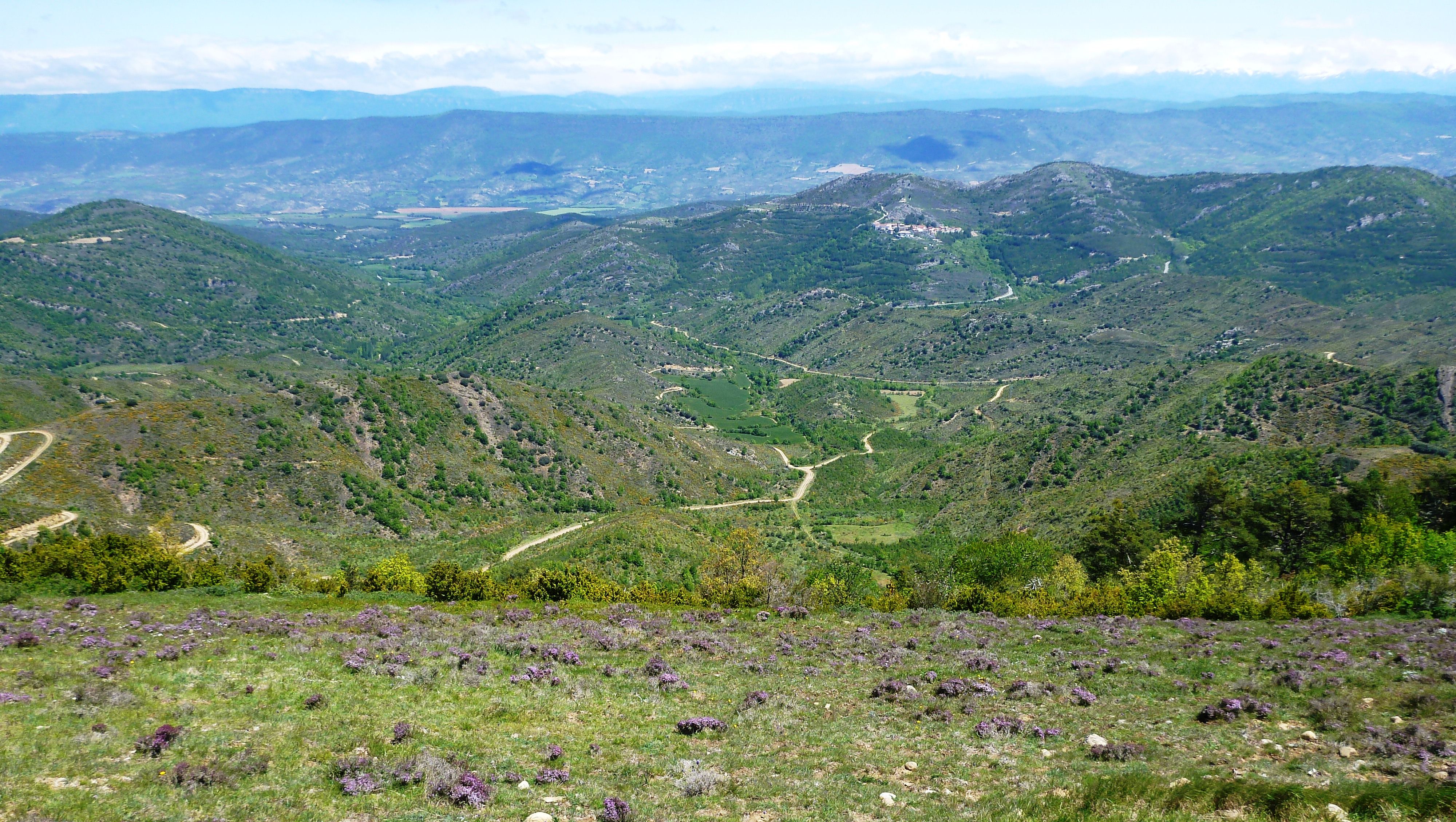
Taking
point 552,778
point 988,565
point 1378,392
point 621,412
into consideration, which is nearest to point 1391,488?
point 988,565

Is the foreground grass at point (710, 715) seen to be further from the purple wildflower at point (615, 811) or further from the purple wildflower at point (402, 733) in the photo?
the purple wildflower at point (402, 733)

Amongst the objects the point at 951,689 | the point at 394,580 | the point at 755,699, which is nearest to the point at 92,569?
the point at 394,580

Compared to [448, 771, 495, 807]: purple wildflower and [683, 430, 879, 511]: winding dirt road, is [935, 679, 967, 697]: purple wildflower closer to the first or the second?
[448, 771, 495, 807]: purple wildflower

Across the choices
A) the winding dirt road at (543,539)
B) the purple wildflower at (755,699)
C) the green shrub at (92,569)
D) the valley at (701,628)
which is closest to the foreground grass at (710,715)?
the valley at (701,628)

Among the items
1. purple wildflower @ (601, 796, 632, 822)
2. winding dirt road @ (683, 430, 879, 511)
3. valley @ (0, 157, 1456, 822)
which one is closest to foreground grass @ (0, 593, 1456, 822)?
valley @ (0, 157, 1456, 822)

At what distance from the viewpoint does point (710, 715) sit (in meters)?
29.8

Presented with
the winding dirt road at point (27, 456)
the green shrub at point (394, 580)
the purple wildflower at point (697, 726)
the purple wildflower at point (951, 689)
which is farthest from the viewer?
the winding dirt road at point (27, 456)

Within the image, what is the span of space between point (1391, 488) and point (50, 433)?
153060 millimetres

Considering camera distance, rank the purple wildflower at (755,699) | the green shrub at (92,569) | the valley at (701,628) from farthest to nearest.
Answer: the green shrub at (92,569) < the purple wildflower at (755,699) < the valley at (701,628)

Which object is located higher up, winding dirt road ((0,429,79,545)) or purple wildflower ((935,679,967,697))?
purple wildflower ((935,679,967,697))

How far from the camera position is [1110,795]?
66.3 ft

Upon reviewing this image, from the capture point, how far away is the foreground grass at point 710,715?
65.8 ft

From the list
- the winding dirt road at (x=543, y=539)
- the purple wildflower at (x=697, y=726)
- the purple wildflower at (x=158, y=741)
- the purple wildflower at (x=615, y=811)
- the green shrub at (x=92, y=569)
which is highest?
the purple wildflower at (x=158, y=741)

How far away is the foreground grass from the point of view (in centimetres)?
2005
